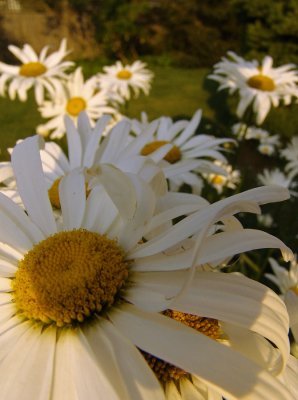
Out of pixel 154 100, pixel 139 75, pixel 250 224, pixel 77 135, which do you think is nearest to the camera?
pixel 77 135

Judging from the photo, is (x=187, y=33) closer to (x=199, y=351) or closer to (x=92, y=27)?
(x=92, y=27)

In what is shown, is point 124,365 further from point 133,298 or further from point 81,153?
point 81,153

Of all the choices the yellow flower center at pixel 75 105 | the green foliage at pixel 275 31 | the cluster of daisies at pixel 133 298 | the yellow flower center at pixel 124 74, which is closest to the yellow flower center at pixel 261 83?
the yellow flower center at pixel 75 105

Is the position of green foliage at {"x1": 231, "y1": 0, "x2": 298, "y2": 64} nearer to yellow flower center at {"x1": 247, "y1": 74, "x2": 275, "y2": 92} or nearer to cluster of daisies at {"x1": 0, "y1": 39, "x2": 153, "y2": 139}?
yellow flower center at {"x1": 247, "y1": 74, "x2": 275, "y2": 92}

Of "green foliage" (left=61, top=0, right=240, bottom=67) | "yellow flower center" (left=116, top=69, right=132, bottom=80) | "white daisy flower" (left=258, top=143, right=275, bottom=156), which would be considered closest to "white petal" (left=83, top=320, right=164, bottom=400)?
"yellow flower center" (left=116, top=69, right=132, bottom=80)

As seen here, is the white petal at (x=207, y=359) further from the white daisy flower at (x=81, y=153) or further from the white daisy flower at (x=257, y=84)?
the white daisy flower at (x=257, y=84)

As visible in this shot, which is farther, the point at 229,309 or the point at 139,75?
the point at 139,75

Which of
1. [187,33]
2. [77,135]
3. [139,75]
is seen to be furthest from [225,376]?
[187,33]
